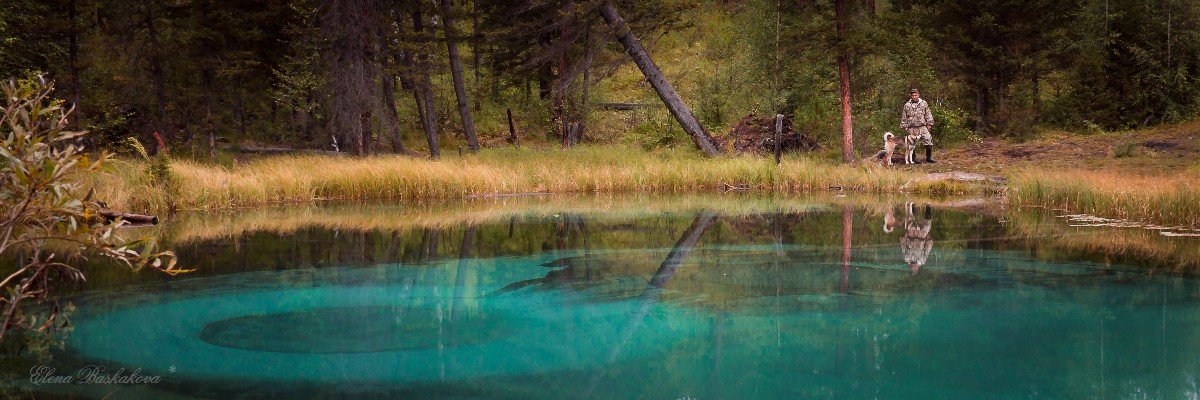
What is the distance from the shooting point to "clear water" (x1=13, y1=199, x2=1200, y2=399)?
16.9 feet

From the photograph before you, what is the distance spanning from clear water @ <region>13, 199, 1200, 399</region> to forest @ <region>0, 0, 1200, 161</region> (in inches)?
426

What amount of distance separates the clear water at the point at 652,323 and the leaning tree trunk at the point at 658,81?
11.3 metres

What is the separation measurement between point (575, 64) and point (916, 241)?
12.2 metres

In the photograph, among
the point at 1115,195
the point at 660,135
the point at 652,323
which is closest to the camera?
the point at 652,323

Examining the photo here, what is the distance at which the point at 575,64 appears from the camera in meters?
21.7

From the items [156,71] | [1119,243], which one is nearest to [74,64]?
[156,71]

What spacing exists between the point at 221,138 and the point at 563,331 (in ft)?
71.4

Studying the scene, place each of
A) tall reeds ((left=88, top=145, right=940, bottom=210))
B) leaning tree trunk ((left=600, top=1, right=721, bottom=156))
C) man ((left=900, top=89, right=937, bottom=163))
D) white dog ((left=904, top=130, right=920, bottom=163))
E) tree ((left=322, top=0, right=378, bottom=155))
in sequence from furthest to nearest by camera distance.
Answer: leaning tree trunk ((left=600, top=1, right=721, bottom=156))
white dog ((left=904, top=130, right=920, bottom=163))
man ((left=900, top=89, right=937, bottom=163))
tree ((left=322, top=0, right=378, bottom=155))
tall reeds ((left=88, top=145, right=940, bottom=210))

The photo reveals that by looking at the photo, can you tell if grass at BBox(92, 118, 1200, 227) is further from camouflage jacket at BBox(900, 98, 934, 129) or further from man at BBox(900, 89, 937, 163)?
camouflage jacket at BBox(900, 98, 934, 129)

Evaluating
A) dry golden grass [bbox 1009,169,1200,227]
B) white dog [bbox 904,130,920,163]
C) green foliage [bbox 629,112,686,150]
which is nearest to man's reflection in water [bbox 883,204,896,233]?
dry golden grass [bbox 1009,169,1200,227]

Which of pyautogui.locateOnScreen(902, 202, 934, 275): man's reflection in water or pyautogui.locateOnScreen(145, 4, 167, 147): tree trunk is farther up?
pyautogui.locateOnScreen(145, 4, 167, 147): tree trunk

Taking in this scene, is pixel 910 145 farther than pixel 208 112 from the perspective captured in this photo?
No

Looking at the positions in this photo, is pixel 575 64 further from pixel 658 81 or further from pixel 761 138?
pixel 761 138

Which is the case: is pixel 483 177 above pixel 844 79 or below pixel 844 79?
below
